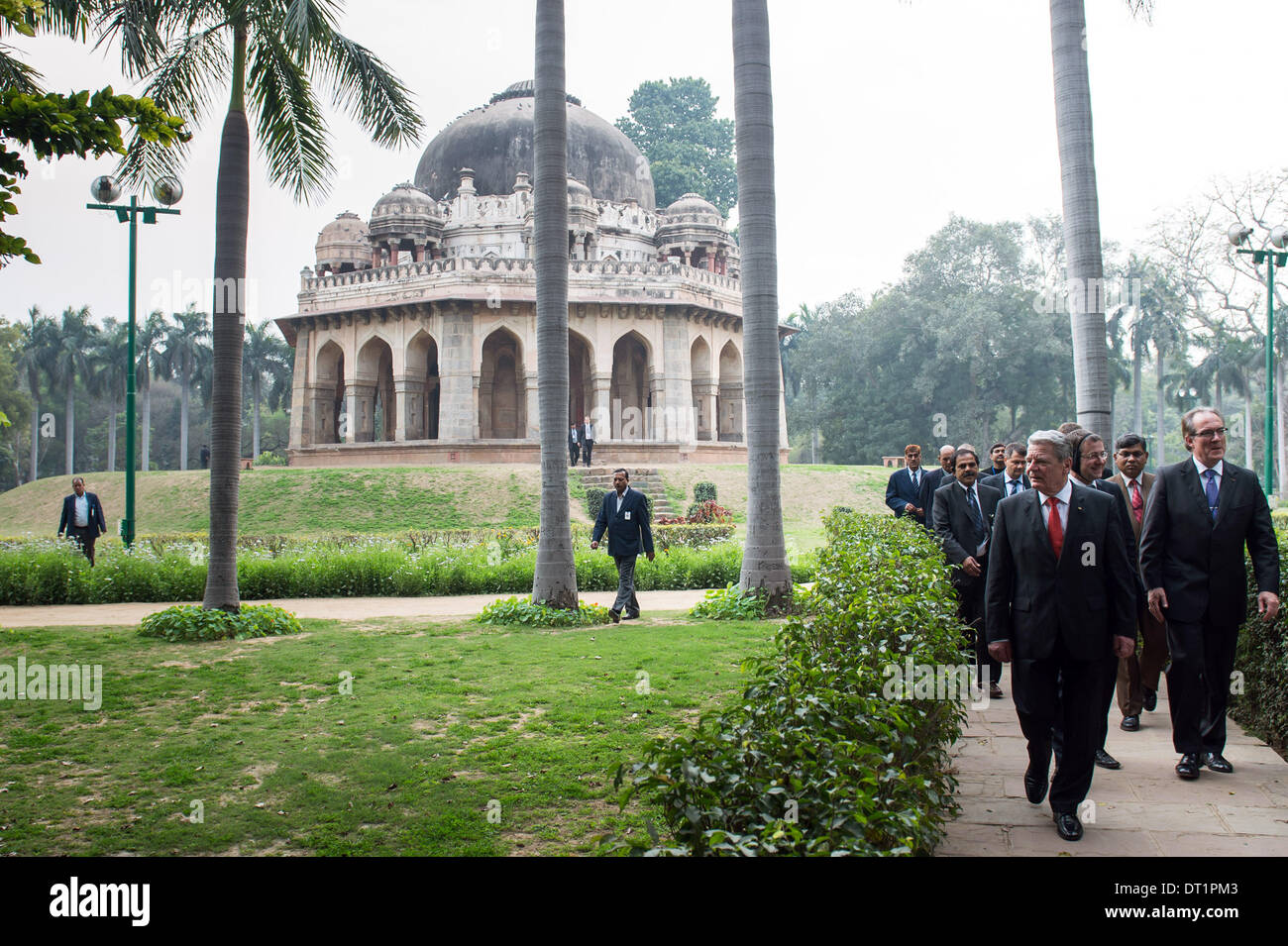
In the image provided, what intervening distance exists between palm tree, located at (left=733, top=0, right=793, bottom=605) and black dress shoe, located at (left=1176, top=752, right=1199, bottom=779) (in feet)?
19.9

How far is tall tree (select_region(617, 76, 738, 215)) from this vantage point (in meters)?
57.2

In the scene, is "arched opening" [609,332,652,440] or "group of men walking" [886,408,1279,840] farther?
"arched opening" [609,332,652,440]

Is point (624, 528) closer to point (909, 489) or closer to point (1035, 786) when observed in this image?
point (909, 489)

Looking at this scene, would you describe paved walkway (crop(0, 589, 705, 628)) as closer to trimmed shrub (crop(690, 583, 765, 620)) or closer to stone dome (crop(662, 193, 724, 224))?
trimmed shrub (crop(690, 583, 765, 620))

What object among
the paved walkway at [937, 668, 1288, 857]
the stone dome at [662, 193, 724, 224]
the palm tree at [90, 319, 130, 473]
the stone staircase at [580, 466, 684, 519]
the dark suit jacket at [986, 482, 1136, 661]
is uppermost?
the stone dome at [662, 193, 724, 224]

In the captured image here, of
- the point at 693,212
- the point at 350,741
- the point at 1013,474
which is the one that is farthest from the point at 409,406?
the point at 350,741

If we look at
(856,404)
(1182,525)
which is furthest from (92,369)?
(1182,525)

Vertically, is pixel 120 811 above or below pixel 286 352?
below

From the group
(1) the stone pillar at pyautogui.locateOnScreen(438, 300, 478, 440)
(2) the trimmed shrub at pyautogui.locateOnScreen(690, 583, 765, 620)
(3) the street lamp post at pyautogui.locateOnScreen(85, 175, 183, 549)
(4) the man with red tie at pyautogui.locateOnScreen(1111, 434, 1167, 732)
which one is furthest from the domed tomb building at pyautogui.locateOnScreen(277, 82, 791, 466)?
(4) the man with red tie at pyautogui.locateOnScreen(1111, 434, 1167, 732)

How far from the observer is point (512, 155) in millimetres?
36656

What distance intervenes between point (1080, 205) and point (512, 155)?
30.2 meters

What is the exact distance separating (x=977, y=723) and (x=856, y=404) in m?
47.1
